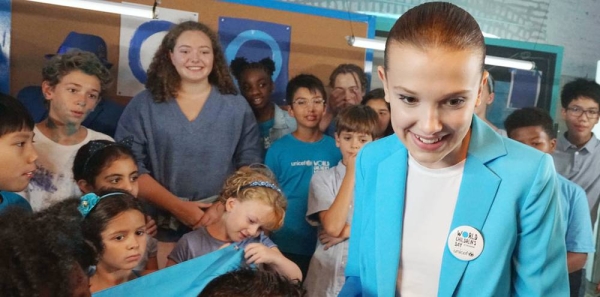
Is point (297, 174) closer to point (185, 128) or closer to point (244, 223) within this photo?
point (185, 128)

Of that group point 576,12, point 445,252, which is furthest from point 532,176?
point 576,12

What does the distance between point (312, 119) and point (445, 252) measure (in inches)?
85.3

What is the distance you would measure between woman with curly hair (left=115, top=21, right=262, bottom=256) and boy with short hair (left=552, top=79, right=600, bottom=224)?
2.60 metres

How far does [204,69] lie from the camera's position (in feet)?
10.4

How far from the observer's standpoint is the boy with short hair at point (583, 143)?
4.19m

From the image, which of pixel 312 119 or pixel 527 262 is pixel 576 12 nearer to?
pixel 312 119

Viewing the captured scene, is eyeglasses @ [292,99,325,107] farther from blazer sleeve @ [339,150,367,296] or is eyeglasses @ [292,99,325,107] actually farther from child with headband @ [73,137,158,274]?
blazer sleeve @ [339,150,367,296]

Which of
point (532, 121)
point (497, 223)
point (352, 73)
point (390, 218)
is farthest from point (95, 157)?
point (532, 121)

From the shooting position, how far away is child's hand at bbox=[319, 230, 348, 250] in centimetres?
304

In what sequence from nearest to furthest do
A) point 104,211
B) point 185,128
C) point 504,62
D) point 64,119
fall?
1. point 104,211
2. point 64,119
3. point 185,128
4. point 504,62

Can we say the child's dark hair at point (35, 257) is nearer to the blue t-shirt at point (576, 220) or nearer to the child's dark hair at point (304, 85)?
the child's dark hair at point (304, 85)

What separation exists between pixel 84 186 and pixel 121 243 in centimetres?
62

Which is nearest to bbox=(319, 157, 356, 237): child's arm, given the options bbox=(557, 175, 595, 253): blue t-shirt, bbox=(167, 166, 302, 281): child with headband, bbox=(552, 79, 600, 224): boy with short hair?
bbox=(167, 166, 302, 281): child with headband

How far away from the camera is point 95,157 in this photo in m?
2.69
